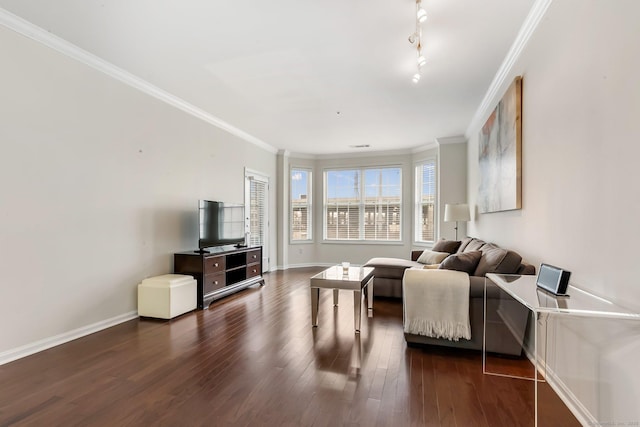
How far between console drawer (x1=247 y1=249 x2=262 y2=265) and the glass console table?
365cm

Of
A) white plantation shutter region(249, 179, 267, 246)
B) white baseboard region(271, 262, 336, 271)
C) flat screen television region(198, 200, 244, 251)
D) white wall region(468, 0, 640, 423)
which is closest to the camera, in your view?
white wall region(468, 0, 640, 423)

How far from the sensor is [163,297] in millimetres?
3514

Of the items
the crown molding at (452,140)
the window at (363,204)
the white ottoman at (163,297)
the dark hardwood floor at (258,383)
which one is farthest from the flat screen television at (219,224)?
the crown molding at (452,140)

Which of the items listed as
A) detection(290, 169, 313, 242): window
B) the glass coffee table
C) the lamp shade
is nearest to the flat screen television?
the glass coffee table

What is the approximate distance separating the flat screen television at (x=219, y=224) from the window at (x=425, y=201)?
3.97 m

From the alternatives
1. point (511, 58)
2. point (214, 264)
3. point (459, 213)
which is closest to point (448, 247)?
point (459, 213)

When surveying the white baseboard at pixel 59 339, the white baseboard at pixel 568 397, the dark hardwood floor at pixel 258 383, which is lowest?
the dark hardwood floor at pixel 258 383

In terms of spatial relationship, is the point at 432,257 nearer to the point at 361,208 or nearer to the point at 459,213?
the point at 459,213

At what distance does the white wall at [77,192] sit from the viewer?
8.36ft

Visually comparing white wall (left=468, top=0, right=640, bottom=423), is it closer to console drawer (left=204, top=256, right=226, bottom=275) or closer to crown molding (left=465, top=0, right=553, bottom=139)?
crown molding (left=465, top=0, right=553, bottom=139)

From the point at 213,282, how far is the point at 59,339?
5.50ft

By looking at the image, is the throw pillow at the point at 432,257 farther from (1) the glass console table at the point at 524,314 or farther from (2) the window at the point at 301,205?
(2) the window at the point at 301,205

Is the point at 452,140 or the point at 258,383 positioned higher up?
the point at 452,140

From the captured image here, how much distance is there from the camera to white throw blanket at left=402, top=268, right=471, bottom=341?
2.60 meters
